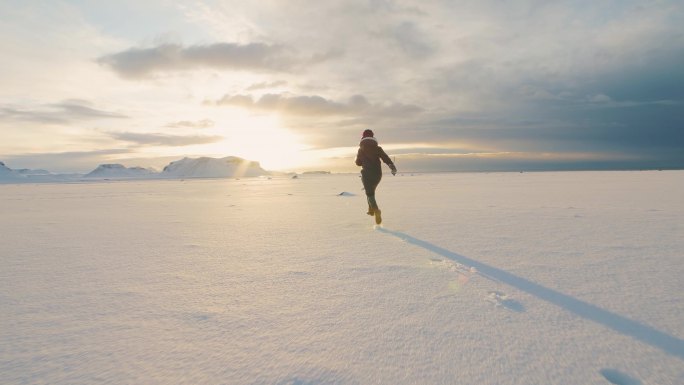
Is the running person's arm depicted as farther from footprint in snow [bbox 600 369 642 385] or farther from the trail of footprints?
footprint in snow [bbox 600 369 642 385]

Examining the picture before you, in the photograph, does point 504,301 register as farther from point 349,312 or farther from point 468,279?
point 349,312

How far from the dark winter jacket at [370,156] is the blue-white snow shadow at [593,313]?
11.2 ft

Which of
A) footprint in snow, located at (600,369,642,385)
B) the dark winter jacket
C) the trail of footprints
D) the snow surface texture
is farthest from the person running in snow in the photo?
footprint in snow, located at (600,369,642,385)

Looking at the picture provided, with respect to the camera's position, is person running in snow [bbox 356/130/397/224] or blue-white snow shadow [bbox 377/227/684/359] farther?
person running in snow [bbox 356/130/397/224]

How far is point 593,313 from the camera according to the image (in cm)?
210

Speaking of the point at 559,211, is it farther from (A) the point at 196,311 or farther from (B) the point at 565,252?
(A) the point at 196,311

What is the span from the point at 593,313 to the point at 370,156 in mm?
4797

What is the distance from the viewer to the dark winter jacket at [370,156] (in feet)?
21.2

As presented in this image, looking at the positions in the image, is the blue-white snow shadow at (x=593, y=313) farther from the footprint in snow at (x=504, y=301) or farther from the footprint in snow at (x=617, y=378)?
the footprint in snow at (x=617, y=378)

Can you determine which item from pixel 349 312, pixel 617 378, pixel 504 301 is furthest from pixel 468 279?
pixel 617 378

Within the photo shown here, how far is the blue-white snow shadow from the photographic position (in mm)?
1741

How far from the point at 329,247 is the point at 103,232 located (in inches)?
164

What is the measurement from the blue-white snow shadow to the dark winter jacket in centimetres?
341

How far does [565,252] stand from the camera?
143 inches
